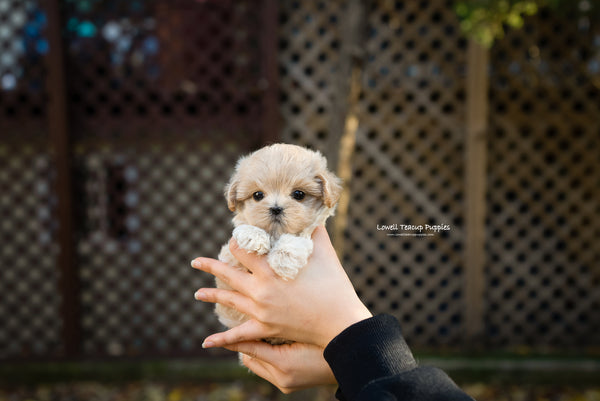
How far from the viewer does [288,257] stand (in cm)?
152

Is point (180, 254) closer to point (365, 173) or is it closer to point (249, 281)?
point (365, 173)

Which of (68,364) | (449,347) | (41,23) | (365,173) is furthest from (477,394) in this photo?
(41,23)

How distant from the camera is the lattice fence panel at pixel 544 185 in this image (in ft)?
16.6

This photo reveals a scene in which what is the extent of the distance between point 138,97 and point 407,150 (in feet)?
11.6

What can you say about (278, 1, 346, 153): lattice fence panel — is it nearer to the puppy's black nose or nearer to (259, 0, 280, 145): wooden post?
(259, 0, 280, 145): wooden post

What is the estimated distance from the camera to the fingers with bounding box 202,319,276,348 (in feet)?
5.12

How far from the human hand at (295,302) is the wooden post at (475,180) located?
3823 millimetres

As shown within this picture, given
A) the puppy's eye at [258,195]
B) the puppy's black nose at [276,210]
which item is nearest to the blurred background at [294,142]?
the puppy's eye at [258,195]

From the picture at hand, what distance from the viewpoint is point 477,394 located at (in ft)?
14.8

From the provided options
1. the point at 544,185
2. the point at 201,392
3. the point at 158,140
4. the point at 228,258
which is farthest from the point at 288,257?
the point at 544,185

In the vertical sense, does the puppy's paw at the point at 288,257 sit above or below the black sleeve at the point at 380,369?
above

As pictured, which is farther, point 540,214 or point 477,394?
point 540,214

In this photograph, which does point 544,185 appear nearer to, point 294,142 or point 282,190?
point 294,142

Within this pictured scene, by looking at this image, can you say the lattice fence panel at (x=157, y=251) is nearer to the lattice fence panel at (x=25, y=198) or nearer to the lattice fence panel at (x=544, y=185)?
the lattice fence panel at (x=25, y=198)
